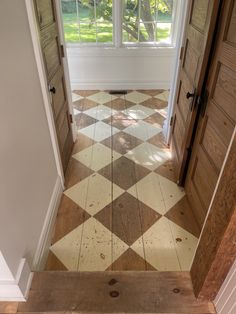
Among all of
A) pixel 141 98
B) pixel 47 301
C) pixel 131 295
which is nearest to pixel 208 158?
pixel 131 295

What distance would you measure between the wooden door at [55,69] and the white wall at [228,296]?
1.56 m

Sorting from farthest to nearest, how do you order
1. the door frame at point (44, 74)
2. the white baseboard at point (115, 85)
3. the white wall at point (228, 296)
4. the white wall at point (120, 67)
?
the white baseboard at point (115, 85), the white wall at point (120, 67), the door frame at point (44, 74), the white wall at point (228, 296)

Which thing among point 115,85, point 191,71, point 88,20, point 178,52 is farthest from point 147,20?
point 191,71

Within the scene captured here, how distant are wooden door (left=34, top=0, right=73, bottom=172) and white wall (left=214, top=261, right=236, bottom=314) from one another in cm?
156

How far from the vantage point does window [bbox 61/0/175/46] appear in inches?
139

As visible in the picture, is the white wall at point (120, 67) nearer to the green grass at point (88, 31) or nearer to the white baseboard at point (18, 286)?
the green grass at point (88, 31)

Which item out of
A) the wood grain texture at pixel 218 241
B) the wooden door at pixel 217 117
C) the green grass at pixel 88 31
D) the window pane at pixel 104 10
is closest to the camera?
the wood grain texture at pixel 218 241

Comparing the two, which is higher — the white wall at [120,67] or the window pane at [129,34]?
the window pane at [129,34]

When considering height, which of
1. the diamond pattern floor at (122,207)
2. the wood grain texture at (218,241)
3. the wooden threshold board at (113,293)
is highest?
the wood grain texture at (218,241)

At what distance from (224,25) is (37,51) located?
1115mm

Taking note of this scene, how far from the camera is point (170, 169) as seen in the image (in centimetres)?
238

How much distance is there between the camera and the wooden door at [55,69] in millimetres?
1673

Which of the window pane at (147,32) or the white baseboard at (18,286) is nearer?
the white baseboard at (18,286)

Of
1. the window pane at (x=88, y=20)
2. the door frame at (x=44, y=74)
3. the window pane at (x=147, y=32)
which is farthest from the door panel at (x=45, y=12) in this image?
the window pane at (x=147, y=32)
